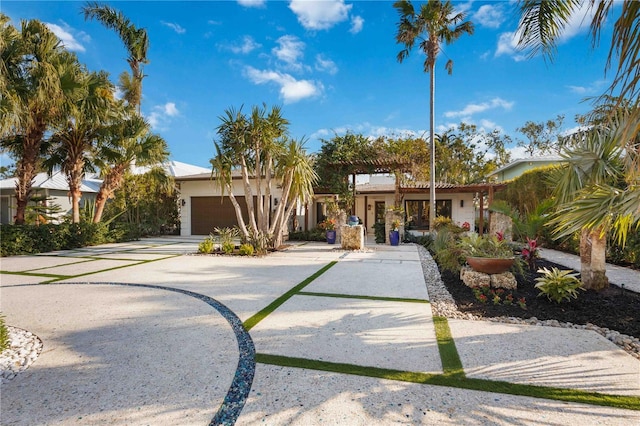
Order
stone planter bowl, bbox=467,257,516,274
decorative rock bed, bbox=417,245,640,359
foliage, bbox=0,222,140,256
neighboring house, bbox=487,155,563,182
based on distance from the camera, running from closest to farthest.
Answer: decorative rock bed, bbox=417,245,640,359, stone planter bowl, bbox=467,257,516,274, foliage, bbox=0,222,140,256, neighboring house, bbox=487,155,563,182

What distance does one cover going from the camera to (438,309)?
4.64 meters

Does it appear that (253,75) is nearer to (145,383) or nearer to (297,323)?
(297,323)

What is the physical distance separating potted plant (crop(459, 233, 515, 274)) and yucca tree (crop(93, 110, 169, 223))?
1253cm

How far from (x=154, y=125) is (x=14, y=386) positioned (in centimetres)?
1339

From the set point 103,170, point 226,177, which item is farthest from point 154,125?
point 226,177

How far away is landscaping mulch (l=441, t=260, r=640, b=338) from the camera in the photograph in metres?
4.04

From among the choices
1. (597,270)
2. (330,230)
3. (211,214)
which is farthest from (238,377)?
(211,214)

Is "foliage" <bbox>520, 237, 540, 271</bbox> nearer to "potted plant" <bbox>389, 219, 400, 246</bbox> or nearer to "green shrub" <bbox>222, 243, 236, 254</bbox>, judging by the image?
"potted plant" <bbox>389, 219, 400, 246</bbox>

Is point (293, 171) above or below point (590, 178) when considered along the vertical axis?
above

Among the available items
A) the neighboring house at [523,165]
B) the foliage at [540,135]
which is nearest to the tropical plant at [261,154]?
the neighboring house at [523,165]

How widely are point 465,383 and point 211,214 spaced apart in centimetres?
1708

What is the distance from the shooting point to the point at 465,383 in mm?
2605

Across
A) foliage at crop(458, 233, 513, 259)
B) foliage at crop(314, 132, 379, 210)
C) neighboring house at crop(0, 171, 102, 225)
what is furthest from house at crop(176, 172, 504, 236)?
foliage at crop(458, 233, 513, 259)

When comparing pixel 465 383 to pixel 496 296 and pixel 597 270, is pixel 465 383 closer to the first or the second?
pixel 496 296
